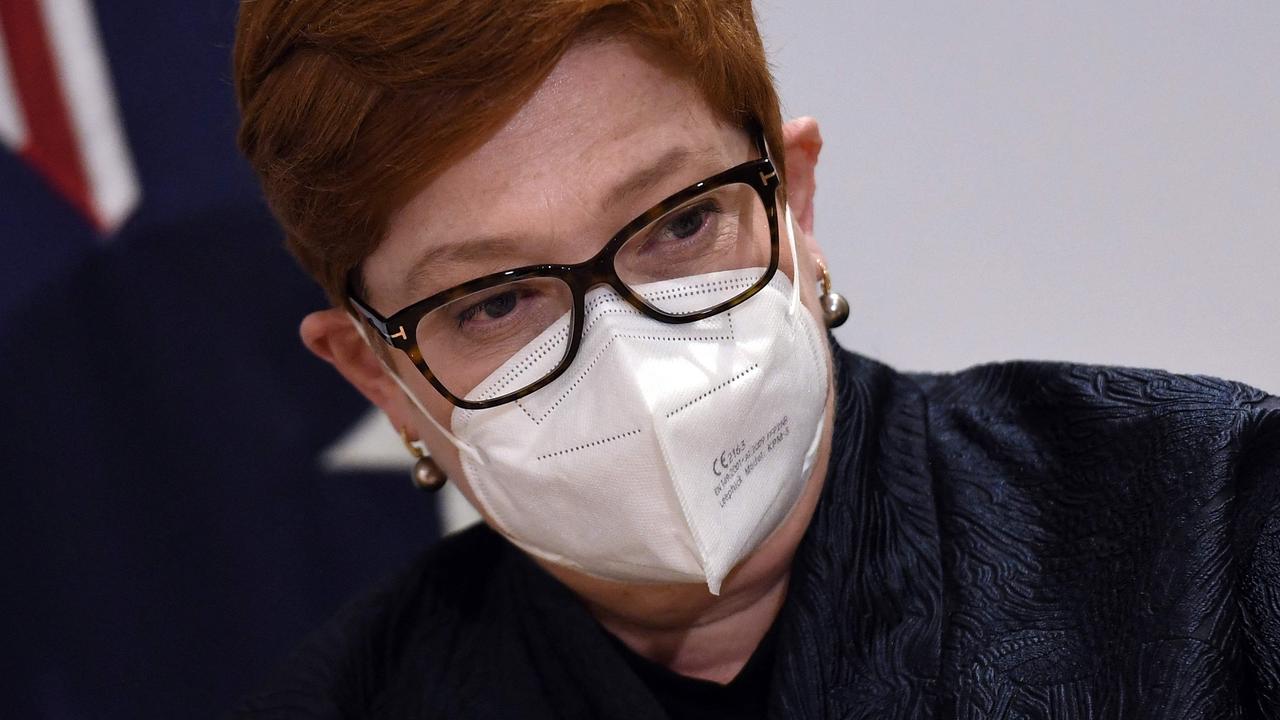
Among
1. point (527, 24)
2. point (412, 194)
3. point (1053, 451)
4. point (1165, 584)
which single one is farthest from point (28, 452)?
point (1165, 584)

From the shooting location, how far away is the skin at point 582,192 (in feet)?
3.45

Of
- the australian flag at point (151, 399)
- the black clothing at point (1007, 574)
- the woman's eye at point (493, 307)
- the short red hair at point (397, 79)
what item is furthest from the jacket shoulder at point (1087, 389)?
the australian flag at point (151, 399)

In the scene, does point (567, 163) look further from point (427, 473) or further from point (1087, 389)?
point (1087, 389)

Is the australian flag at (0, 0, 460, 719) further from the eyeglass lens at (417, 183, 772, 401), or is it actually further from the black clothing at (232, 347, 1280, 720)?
the eyeglass lens at (417, 183, 772, 401)

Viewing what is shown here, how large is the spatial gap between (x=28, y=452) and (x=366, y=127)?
99 centimetres

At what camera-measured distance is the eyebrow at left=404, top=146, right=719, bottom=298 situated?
1.06 meters

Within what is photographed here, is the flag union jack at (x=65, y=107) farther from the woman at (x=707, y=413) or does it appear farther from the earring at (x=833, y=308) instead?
the earring at (x=833, y=308)

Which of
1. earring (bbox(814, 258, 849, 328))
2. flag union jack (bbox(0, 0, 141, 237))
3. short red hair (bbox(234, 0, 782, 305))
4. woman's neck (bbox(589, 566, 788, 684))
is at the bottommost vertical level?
woman's neck (bbox(589, 566, 788, 684))

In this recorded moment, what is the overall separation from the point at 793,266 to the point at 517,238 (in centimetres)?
28

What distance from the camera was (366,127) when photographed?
3.45 ft

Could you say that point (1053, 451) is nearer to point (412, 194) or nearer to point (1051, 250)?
point (1051, 250)

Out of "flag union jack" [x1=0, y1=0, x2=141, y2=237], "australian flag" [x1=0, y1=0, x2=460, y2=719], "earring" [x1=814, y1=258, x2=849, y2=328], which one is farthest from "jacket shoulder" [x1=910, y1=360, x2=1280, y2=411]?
"flag union jack" [x1=0, y1=0, x2=141, y2=237]

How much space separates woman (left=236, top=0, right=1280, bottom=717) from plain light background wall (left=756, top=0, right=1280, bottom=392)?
330 mm

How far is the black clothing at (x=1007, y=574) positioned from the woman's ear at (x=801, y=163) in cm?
16
